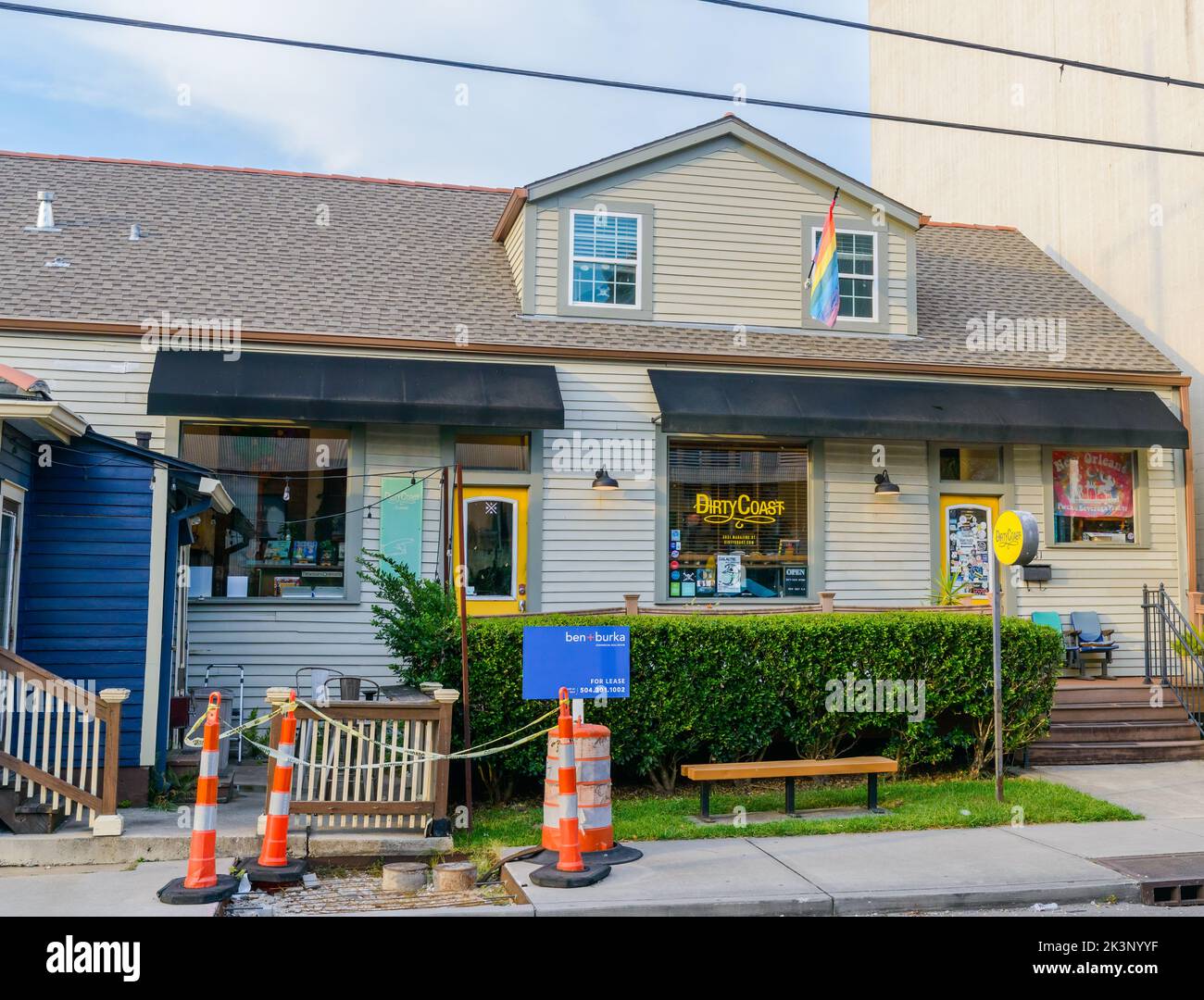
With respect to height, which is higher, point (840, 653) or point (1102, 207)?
point (1102, 207)

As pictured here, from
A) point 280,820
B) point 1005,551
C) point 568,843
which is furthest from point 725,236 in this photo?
point 280,820

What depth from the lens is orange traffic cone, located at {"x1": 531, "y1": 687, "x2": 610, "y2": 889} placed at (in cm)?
741

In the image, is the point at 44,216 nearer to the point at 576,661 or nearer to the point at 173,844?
the point at 173,844

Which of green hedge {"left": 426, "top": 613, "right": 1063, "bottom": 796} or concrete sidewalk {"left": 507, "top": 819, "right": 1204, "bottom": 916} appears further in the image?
green hedge {"left": 426, "top": 613, "right": 1063, "bottom": 796}

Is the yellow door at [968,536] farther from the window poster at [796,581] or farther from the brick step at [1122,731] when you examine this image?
the brick step at [1122,731]

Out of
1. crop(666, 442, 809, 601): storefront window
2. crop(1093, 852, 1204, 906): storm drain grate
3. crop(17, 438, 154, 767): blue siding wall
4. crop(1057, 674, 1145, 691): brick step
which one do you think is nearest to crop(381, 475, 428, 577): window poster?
crop(666, 442, 809, 601): storefront window

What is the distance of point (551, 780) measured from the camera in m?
8.33

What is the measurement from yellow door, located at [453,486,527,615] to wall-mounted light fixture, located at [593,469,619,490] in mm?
874

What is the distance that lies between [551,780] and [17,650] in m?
4.87

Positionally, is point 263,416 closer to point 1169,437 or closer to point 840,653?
point 840,653

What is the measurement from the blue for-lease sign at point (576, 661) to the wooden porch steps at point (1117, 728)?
4.88 meters

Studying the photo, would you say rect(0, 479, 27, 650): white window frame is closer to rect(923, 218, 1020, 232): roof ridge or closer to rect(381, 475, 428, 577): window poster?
rect(381, 475, 428, 577): window poster

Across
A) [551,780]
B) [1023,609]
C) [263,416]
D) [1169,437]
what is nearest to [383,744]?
[551,780]

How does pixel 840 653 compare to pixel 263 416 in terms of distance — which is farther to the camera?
pixel 263 416
